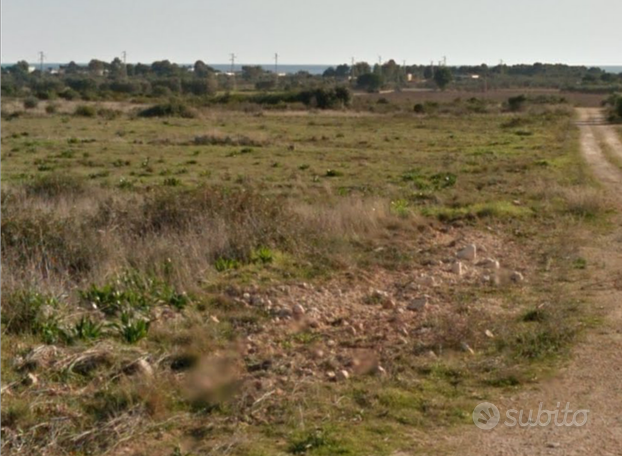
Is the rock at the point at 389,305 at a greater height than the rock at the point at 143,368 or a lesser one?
lesser

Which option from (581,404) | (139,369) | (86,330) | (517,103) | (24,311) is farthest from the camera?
(517,103)

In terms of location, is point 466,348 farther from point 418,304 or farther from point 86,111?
point 86,111

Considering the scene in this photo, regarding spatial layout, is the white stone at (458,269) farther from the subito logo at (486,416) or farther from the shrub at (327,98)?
the shrub at (327,98)

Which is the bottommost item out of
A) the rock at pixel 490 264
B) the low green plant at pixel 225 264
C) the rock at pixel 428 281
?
the rock at pixel 490 264

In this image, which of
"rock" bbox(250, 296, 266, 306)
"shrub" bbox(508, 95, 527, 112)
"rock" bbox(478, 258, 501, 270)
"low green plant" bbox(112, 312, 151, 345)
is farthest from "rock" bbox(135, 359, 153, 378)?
"shrub" bbox(508, 95, 527, 112)

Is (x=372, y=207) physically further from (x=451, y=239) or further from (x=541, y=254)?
(x=541, y=254)

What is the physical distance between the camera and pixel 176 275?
8.57 m

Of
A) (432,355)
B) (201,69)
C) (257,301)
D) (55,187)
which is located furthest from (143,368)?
(201,69)

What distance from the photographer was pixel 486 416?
5504 millimetres

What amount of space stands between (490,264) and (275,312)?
3175 millimetres

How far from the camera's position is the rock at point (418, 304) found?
802cm

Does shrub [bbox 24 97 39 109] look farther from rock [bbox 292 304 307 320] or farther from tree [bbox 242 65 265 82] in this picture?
tree [bbox 242 65 265 82]

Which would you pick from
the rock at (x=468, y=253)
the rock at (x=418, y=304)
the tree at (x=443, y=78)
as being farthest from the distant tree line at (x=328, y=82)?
the rock at (x=418, y=304)
